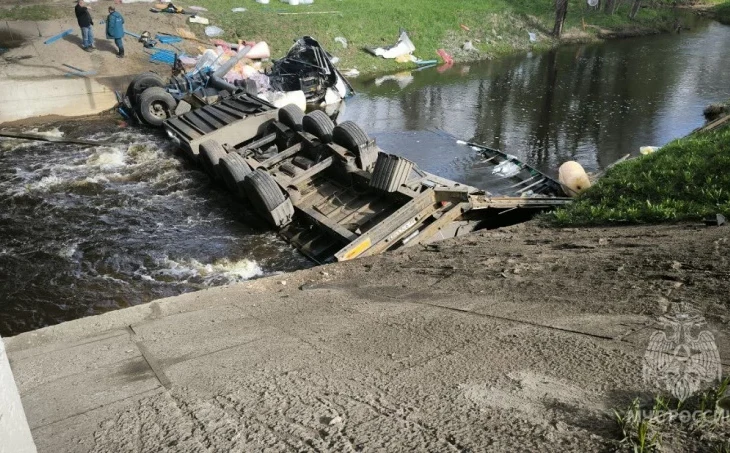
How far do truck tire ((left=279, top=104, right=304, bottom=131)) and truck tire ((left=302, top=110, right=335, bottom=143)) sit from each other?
1.12ft

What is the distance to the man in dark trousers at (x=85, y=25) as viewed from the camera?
18.2 m

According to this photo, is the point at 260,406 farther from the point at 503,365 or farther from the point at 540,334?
the point at 540,334

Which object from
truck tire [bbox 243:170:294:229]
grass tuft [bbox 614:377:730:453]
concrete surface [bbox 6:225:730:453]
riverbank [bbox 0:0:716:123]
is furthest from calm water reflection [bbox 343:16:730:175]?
grass tuft [bbox 614:377:730:453]

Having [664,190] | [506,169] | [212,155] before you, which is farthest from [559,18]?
[664,190]

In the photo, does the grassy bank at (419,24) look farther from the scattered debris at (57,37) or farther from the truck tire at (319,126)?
the truck tire at (319,126)

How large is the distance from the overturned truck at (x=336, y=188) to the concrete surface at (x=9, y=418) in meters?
5.81

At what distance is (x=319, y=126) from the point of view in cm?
1081

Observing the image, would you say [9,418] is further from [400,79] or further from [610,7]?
[610,7]

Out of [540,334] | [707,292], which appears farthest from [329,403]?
[707,292]

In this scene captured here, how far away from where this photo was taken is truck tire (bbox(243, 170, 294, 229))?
9.02 meters

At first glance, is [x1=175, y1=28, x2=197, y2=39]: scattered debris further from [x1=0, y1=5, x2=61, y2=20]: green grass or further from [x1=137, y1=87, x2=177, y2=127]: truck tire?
[x1=137, y1=87, x2=177, y2=127]: truck tire

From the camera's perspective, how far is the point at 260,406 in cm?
337

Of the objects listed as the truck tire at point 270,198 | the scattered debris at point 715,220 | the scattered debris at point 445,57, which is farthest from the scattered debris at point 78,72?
the scattered debris at point 715,220

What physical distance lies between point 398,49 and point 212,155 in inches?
607
